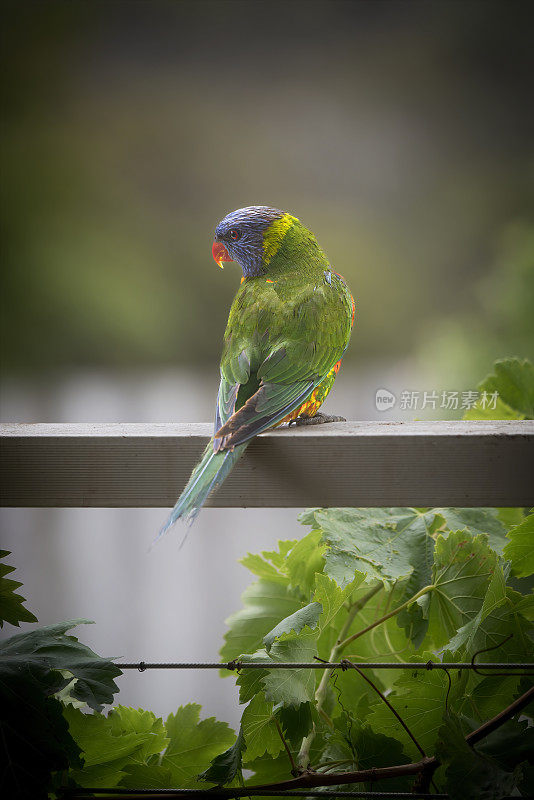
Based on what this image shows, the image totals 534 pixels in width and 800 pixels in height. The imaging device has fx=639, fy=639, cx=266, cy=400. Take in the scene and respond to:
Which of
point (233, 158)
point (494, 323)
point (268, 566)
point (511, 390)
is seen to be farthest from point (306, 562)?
point (233, 158)

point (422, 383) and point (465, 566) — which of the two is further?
point (422, 383)

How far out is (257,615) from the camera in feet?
1.67

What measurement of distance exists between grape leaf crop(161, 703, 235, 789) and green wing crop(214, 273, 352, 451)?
0.69ft

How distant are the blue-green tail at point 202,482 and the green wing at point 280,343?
0.11 ft

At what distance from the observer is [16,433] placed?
429 millimetres

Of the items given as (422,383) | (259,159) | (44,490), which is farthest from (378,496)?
(259,159)

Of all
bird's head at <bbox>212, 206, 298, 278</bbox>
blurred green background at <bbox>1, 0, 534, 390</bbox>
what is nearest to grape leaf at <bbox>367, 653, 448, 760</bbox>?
bird's head at <bbox>212, 206, 298, 278</bbox>

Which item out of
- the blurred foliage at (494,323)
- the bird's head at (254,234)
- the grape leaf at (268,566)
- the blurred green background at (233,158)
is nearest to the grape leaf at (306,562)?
the grape leaf at (268,566)

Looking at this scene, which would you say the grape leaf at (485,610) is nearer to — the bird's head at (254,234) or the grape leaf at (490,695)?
the grape leaf at (490,695)

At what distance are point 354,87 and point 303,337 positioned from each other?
1902 mm

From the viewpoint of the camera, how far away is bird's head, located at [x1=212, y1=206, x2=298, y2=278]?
0.56m

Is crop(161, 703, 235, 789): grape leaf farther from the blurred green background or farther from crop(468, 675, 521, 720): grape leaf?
the blurred green background

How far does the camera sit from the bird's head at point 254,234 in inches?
22.2

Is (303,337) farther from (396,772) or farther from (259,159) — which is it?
(259,159)
